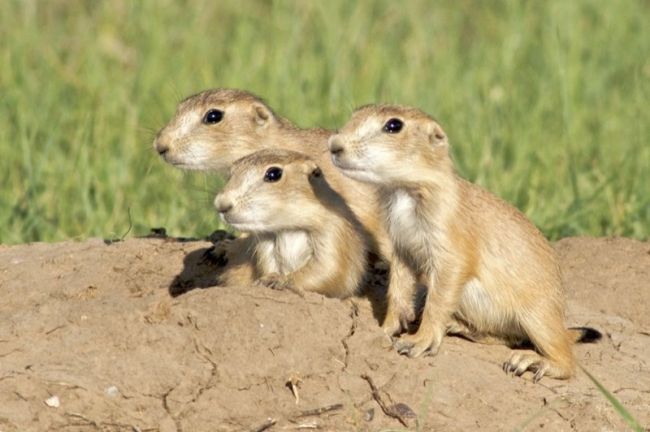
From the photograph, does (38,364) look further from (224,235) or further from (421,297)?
(224,235)

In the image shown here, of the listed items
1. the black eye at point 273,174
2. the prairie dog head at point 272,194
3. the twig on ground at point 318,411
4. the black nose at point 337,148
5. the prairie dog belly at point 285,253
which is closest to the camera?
the twig on ground at point 318,411

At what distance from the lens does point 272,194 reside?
6.46 meters

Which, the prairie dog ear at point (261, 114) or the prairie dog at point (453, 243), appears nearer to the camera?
A: the prairie dog at point (453, 243)

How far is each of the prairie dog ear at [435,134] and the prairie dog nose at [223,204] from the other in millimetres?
976

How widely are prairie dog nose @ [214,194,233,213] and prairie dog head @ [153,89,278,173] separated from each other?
41.9 inches

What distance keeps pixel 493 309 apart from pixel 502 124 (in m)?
3.81

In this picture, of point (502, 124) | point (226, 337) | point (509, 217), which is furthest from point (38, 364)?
point (502, 124)

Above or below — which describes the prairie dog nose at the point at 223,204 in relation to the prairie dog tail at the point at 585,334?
above

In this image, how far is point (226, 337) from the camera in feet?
18.5

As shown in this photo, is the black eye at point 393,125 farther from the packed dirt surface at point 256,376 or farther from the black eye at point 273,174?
the packed dirt surface at point 256,376

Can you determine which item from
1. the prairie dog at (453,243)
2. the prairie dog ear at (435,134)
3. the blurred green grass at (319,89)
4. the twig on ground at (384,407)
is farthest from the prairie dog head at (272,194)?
the blurred green grass at (319,89)

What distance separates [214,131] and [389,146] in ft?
5.14

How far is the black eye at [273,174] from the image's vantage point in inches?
256

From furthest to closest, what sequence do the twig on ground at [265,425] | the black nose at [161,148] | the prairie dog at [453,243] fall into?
the black nose at [161,148]
the prairie dog at [453,243]
the twig on ground at [265,425]
